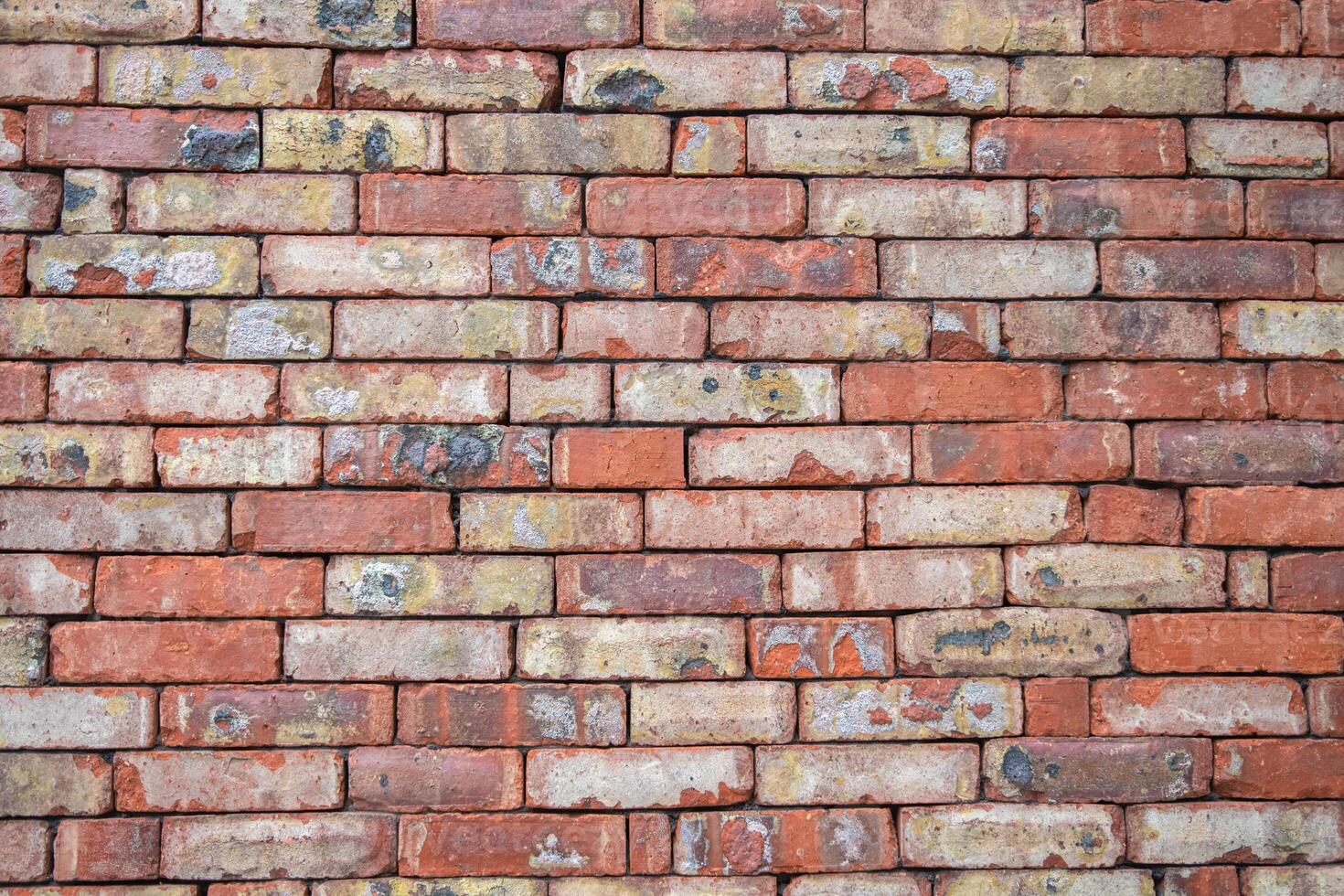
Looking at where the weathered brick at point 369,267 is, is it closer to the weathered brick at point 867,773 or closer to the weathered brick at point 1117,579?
the weathered brick at point 867,773

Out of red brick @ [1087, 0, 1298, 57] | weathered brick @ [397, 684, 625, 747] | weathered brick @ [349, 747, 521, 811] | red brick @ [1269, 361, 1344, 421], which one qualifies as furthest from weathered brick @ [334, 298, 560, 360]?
red brick @ [1269, 361, 1344, 421]

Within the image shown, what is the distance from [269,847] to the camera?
167cm

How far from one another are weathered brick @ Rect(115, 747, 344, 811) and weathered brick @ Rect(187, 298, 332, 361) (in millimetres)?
688

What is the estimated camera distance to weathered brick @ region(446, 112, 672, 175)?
1.74 metres

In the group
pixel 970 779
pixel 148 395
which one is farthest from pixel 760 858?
pixel 148 395

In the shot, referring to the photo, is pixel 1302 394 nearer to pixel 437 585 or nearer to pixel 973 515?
pixel 973 515

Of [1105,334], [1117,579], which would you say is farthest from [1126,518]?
[1105,334]

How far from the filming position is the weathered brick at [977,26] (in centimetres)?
177

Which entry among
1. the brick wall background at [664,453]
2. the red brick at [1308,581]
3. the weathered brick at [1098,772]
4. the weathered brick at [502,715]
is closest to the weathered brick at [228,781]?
the brick wall background at [664,453]

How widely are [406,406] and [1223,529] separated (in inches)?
57.4

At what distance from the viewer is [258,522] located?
1688 mm

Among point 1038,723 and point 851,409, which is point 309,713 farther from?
point 1038,723

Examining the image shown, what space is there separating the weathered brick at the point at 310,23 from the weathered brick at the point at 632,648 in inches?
42.4

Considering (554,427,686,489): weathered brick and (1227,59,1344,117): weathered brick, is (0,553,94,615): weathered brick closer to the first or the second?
(554,427,686,489): weathered brick
